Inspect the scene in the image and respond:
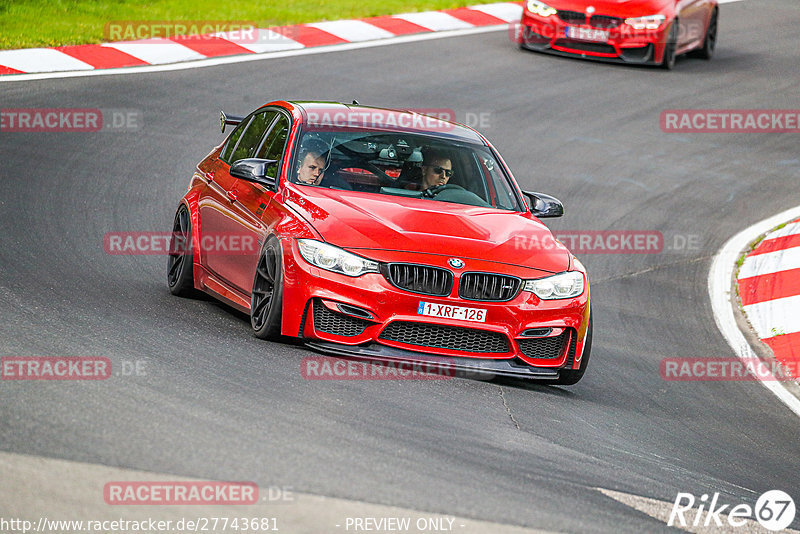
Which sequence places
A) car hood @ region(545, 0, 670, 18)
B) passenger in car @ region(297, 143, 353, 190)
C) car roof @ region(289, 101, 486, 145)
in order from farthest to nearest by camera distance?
car hood @ region(545, 0, 670, 18) → car roof @ region(289, 101, 486, 145) → passenger in car @ region(297, 143, 353, 190)

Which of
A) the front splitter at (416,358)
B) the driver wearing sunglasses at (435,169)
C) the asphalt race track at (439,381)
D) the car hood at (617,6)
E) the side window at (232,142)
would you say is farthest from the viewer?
the car hood at (617,6)

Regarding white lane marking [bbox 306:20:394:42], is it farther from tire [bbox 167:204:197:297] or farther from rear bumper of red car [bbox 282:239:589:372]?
rear bumper of red car [bbox 282:239:589:372]

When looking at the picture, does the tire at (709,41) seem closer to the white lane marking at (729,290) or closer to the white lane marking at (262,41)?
the white lane marking at (262,41)

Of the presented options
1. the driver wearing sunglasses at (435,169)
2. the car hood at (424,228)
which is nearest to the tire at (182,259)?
the car hood at (424,228)

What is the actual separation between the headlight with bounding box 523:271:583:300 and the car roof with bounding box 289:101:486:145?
1690 mm

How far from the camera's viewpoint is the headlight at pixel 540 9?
19.7m

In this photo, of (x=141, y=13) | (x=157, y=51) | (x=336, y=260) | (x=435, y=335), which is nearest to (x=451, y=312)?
(x=435, y=335)

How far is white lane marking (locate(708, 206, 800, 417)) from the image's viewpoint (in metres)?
9.49

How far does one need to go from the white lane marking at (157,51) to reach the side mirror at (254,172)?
371 inches

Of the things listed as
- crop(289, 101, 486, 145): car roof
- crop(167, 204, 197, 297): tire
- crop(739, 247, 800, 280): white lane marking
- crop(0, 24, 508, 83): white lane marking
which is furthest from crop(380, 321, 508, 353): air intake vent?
crop(0, 24, 508, 83): white lane marking

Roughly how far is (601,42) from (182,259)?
12.1m

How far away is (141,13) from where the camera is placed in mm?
19469

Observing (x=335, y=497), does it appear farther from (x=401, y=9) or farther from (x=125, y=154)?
(x=401, y=9)

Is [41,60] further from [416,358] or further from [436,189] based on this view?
[416,358]
